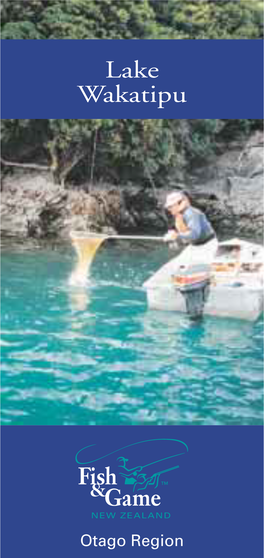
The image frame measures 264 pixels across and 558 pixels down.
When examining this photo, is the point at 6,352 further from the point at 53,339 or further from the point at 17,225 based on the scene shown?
the point at 17,225

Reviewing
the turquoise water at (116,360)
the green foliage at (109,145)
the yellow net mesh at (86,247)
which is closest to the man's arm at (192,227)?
the turquoise water at (116,360)

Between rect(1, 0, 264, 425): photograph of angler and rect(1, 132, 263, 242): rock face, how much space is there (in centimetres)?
6

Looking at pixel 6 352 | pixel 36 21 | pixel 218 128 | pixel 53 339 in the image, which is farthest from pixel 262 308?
pixel 218 128

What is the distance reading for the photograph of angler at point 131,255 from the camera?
1050 centimetres

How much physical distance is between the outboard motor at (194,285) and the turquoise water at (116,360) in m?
0.37

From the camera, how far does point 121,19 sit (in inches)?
981

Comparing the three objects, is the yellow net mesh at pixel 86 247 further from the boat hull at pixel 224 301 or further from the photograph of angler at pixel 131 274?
the boat hull at pixel 224 301

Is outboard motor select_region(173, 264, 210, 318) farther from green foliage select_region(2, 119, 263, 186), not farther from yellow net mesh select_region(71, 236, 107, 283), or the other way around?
green foliage select_region(2, 119, 263, 186)

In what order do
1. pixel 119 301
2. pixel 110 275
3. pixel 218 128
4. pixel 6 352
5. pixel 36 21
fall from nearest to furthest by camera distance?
pixel 6 352 → pixel 119 301 → pixel 110 275 → pixel 36 21 → pixel 218 128

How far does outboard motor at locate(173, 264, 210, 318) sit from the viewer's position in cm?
1430

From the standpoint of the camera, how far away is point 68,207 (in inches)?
1036

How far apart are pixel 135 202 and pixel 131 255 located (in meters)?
7.23

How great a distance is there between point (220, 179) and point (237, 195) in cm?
153

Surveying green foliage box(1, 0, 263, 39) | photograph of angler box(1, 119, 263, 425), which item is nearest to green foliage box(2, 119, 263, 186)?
photograph of angler box(1, 119, 263, 425)
